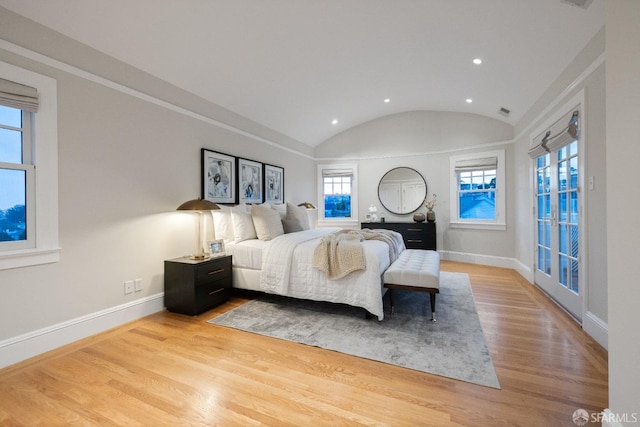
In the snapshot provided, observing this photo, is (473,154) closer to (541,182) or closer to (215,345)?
(541,182)

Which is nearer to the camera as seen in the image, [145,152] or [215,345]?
[215,345]

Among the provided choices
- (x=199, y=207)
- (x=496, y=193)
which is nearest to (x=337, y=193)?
(x=496, y=193)

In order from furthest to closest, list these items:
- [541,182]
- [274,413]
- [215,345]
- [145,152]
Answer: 1. [541,182]
2. [145,152]
3. [215,345]
4. [274,413]

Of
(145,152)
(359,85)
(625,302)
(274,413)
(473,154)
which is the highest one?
(359,85)

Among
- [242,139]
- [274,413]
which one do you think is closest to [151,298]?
[274,413]

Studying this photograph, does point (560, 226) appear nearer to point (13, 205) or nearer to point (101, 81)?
point (101, 81)

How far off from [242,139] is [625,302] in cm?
447

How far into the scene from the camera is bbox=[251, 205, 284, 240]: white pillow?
3.62m

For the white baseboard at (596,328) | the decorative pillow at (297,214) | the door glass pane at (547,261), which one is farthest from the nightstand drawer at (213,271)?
the door glass pane at (547,261)

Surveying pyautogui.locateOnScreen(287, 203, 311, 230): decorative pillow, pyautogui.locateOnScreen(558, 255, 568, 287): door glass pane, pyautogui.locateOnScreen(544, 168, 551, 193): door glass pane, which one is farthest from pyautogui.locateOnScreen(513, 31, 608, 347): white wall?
pyautogui.locateOnScreen(287, 203, 311, 230): decorative pillow

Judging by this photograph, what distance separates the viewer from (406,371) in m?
1.94

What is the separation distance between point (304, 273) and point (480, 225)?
13.6 ft

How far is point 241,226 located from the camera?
146 inches

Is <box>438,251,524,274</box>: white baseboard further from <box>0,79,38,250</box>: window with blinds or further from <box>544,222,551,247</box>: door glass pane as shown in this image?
<box>0,79,38,250</box>: window with blinds
